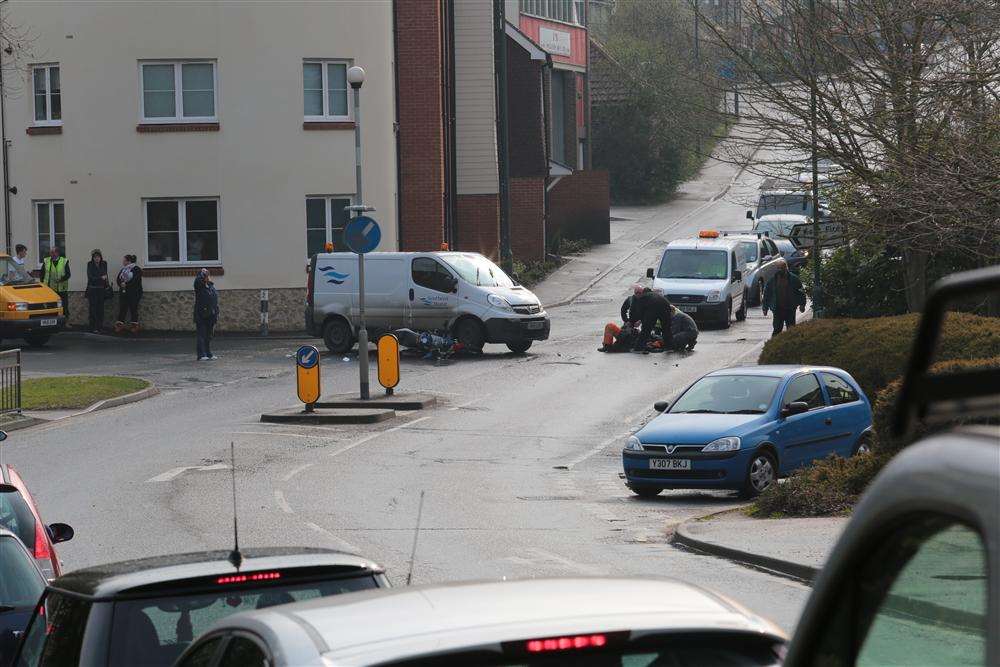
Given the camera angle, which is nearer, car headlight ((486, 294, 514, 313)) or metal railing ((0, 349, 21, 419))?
metal railing ((0, 349, 21, 419))

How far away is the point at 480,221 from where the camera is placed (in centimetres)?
4778

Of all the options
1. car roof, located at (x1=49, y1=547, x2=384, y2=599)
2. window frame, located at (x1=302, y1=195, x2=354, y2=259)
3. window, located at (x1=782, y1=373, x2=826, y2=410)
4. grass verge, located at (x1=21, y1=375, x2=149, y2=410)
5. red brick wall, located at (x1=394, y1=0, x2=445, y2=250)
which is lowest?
grass verge, located at (x1=21, y1=375, x2=149, y2=410)

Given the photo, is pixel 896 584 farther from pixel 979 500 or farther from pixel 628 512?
pixel 628 512

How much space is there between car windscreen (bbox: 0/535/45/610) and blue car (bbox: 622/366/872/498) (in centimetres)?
1041

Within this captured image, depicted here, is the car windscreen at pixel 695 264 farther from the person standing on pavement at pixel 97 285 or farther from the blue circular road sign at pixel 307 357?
the blue circular road sign at pixel 307 357

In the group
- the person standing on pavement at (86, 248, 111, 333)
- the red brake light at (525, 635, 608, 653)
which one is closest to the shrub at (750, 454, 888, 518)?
the red brake light at (525, 635, 608, 653)

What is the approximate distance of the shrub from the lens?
15.7 m

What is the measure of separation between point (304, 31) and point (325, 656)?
119 ft

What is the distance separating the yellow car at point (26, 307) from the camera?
33500mm

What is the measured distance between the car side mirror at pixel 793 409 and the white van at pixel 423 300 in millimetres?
13604

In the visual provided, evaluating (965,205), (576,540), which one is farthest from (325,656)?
Result: (965,205)

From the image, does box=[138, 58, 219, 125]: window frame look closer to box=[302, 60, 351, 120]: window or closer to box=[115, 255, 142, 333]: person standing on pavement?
box=[302, 60, 351, 120]: window

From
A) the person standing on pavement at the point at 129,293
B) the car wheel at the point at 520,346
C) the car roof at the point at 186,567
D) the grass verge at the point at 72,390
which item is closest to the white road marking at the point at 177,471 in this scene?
the grass verge at the point at 72,390

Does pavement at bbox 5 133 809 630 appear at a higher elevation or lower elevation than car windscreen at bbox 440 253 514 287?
lower
